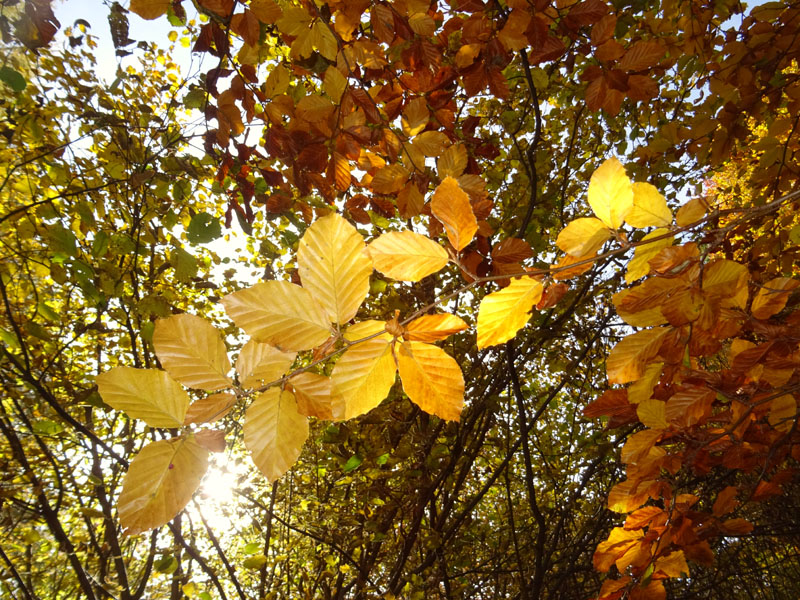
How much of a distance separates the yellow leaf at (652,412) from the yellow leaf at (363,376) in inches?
28.3

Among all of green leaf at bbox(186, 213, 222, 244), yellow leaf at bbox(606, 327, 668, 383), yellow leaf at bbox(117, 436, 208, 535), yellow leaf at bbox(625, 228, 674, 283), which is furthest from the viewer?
green leaf at bbox(186, 213, 222, 244)

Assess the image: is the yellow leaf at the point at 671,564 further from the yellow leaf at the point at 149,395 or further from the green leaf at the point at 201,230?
the green leaf at the point at 201,230

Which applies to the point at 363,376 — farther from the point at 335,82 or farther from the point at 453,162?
the point at 335,82

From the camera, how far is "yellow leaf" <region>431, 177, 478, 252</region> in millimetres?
452

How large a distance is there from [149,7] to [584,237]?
3.44 feet

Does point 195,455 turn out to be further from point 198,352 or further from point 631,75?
point 631,75

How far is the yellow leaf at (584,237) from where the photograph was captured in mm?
514

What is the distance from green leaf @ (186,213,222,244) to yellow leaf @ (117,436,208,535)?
0.93 m

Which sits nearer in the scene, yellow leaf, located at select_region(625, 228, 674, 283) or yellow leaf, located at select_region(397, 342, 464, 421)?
yellow leaf, located at select_region(397, 342, 464, 421)

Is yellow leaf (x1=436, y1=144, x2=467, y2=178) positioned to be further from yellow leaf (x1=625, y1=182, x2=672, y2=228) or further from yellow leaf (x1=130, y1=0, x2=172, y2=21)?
yellow leaf (x1=130, y1=0, x2=172, y2=21)

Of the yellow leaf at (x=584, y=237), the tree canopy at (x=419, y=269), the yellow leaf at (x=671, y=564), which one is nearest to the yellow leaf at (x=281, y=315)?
the tree canopy at (x=419, y=269)

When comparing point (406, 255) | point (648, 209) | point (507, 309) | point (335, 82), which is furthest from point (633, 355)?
point (335, 82)

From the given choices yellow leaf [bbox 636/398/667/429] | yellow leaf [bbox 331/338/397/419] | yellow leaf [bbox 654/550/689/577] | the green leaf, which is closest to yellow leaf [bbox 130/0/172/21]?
the green leaf

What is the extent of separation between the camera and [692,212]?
1.92 ft
